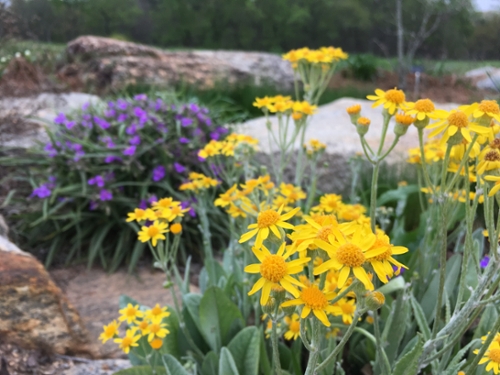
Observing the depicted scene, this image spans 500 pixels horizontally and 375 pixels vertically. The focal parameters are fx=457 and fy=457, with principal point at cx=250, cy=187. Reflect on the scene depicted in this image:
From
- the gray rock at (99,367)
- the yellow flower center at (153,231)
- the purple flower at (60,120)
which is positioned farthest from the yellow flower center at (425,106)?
the purple flower at (60,120)

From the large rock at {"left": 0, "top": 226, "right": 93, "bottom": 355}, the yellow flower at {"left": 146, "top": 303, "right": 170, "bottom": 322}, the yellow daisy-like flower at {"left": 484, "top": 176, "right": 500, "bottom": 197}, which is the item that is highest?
the yellow daisy-like flower at {"left": 484, "top": 176, "right": 500, "bottom": 197}

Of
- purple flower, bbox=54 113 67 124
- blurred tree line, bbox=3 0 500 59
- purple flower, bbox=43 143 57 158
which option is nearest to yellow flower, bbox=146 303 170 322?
purple flower, bbox=43 143 57 158

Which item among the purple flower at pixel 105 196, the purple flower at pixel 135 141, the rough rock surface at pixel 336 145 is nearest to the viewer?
the purple flower at pixel 105 196

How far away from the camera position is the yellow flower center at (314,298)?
74 centimetres

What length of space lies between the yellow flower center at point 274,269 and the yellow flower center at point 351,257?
0.09 metres

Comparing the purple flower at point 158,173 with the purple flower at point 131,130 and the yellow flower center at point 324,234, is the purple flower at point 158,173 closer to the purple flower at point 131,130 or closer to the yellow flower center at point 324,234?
the purple flower at point 131,130

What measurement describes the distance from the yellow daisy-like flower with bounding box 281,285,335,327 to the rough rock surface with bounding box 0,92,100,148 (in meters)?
3.07

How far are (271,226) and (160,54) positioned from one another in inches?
256

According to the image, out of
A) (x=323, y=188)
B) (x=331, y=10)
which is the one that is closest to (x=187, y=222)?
(x=323, y=188)

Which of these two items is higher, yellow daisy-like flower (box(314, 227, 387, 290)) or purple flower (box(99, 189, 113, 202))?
yellow daisy-like flower (box(314, 227, 387, 290))

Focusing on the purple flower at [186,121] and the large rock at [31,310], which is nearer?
the large rock at [31,310]

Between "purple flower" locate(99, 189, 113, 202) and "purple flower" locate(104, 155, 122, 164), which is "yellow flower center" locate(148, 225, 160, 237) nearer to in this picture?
"purple flower" locate(99, 189, 113, 202)

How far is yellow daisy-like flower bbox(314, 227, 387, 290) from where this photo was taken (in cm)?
71

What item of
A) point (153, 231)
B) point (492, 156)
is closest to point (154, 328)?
point (153, 231)
